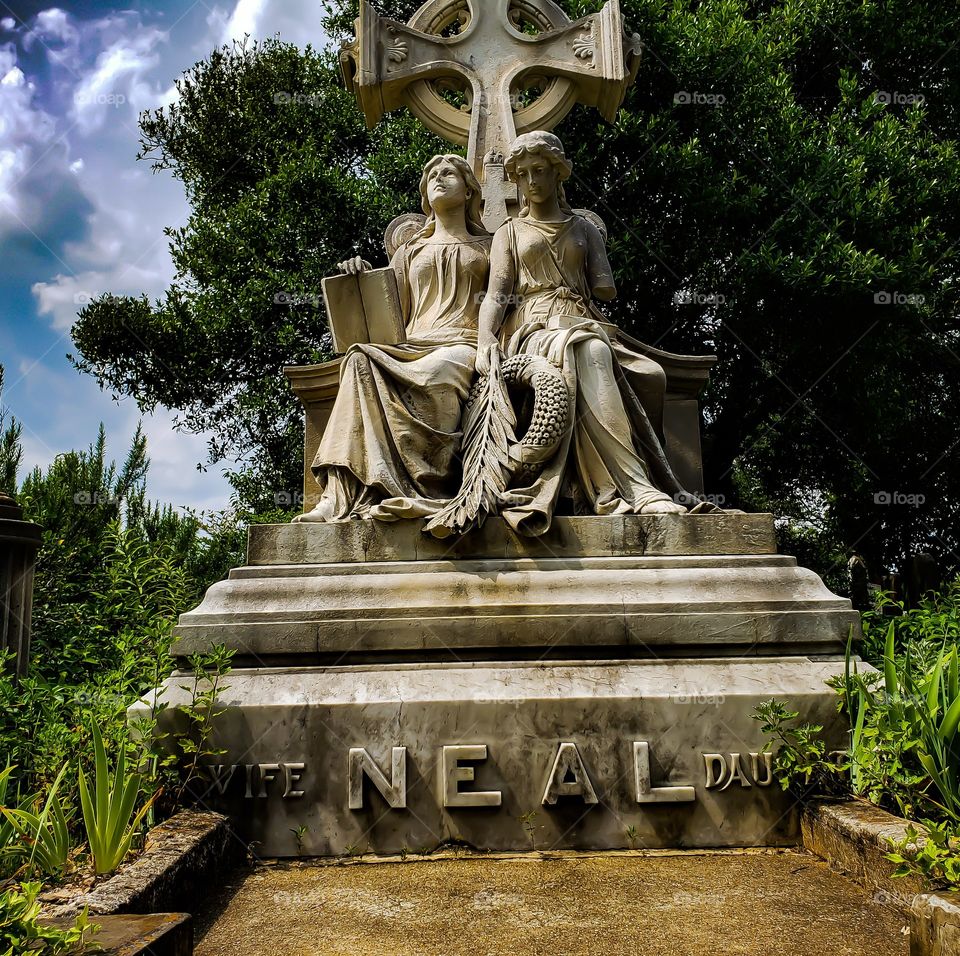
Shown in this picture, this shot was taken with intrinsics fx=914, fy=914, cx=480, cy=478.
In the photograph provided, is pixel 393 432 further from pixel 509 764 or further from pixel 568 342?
pixel 509 764

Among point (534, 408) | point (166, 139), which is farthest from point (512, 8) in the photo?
point (166, 139)

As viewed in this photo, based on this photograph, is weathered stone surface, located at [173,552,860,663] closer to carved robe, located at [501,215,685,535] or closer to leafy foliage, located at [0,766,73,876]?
carved robe, located at [501,215,685,535]

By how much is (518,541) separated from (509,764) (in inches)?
46.0

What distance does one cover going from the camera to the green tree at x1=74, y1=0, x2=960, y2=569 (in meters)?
11.8

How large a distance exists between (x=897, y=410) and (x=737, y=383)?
2182 millimetres

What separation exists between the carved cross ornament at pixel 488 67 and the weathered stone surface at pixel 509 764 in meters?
4.47

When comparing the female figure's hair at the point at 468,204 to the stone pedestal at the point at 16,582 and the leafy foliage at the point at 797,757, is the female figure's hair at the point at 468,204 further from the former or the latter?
the leafy foliage at the point at 797,757

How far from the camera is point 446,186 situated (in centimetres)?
609

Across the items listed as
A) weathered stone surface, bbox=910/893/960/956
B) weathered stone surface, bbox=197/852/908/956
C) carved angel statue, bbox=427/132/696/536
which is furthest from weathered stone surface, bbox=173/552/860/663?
weathered stone surface, bbox=910/893/960/956

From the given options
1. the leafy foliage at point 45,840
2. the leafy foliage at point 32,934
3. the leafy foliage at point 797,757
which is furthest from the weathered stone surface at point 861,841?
the leafy foliage at point 45,840

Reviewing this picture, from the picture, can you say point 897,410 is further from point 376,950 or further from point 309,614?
point 376,950

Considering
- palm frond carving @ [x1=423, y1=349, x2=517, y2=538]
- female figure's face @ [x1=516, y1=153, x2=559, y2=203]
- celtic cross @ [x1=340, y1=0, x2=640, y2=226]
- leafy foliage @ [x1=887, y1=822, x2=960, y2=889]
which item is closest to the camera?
leafy foliage @ [x1=887, y1=822, x2=960, y2=889]

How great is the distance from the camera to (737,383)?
1314 centimetres

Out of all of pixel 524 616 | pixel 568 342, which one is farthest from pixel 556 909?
pixel 568 342
